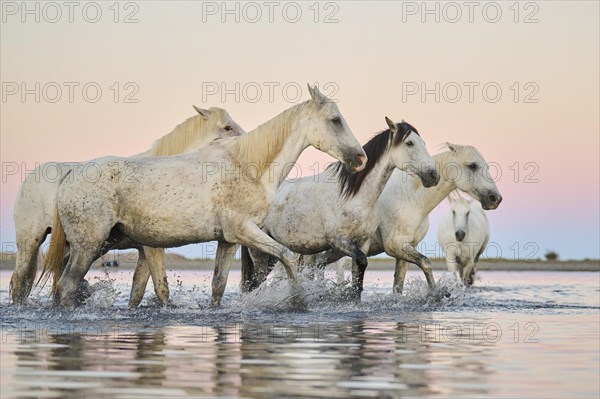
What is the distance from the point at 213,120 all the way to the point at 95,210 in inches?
99.5

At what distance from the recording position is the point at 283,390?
545cm

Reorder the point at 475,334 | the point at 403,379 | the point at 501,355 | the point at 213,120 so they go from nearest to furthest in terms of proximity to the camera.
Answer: the point at 403,379
the point at 501,355
the point at 475,334
the point at 213,120

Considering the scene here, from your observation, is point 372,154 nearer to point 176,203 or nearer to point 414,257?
point 414,257

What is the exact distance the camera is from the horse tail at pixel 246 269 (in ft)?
46.7

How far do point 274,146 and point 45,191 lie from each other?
296 centimetres

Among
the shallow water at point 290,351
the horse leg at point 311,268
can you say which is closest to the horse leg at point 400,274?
the horse leg at point 311,268

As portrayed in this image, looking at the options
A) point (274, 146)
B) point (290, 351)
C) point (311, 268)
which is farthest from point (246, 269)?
point (290, 351)

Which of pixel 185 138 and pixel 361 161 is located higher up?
pixel 185 138

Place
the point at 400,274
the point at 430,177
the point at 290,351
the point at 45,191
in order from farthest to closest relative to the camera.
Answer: the point at 400,274 → the point at 430,177 → the point at 45,191 → the point at 290,351

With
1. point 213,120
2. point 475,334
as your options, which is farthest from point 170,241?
point 475,334

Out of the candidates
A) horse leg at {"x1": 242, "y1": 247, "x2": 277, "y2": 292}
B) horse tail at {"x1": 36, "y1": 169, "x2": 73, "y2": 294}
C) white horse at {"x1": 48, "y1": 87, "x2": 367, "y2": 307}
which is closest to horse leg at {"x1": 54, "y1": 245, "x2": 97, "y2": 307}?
white horse at {"x1": 48, "y1": 87, "x2": 367, "y2": 307}

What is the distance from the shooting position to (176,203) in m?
10.7

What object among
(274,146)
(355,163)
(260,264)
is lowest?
(260,264)

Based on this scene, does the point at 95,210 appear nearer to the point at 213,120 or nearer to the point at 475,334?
the point at 213,120
